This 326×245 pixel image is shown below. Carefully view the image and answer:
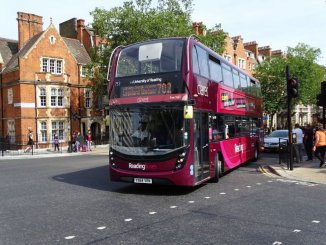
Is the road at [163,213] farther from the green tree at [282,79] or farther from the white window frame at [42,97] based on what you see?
the green tree at [282,79]

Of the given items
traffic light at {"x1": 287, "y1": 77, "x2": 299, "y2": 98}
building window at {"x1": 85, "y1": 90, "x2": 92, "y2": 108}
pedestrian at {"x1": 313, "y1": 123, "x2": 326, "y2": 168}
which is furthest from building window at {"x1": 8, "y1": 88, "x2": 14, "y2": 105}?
pedestrian at {"x1": 313, "y1": 123, "x2": 326, "y2": 168}

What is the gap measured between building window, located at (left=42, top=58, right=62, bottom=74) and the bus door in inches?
1156

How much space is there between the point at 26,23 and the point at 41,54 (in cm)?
530

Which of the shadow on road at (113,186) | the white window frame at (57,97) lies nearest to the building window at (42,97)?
the white window frame at (57,97)

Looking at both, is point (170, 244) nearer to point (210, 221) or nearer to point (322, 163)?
point (210, 221)

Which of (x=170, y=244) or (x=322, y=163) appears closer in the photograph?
(x=170, y=244)

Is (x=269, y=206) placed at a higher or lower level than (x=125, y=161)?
lower

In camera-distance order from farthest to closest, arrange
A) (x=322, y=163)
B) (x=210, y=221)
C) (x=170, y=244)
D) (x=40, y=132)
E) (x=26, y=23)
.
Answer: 1. (x=26, y=23)
2. (x=40, y=132)
3. (x=322, y=163)
4. (x=210, y=221)
5. (x=170, y=244)

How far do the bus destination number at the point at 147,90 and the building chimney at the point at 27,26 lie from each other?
32626 millimetres

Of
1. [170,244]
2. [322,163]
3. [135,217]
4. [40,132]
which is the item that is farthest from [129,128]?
[40,132]

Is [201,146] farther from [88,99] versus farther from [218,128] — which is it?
[88,99]

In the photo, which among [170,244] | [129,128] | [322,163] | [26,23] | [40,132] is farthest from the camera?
[26,23]

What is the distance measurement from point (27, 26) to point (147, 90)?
1327 inches

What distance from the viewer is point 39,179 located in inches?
540
